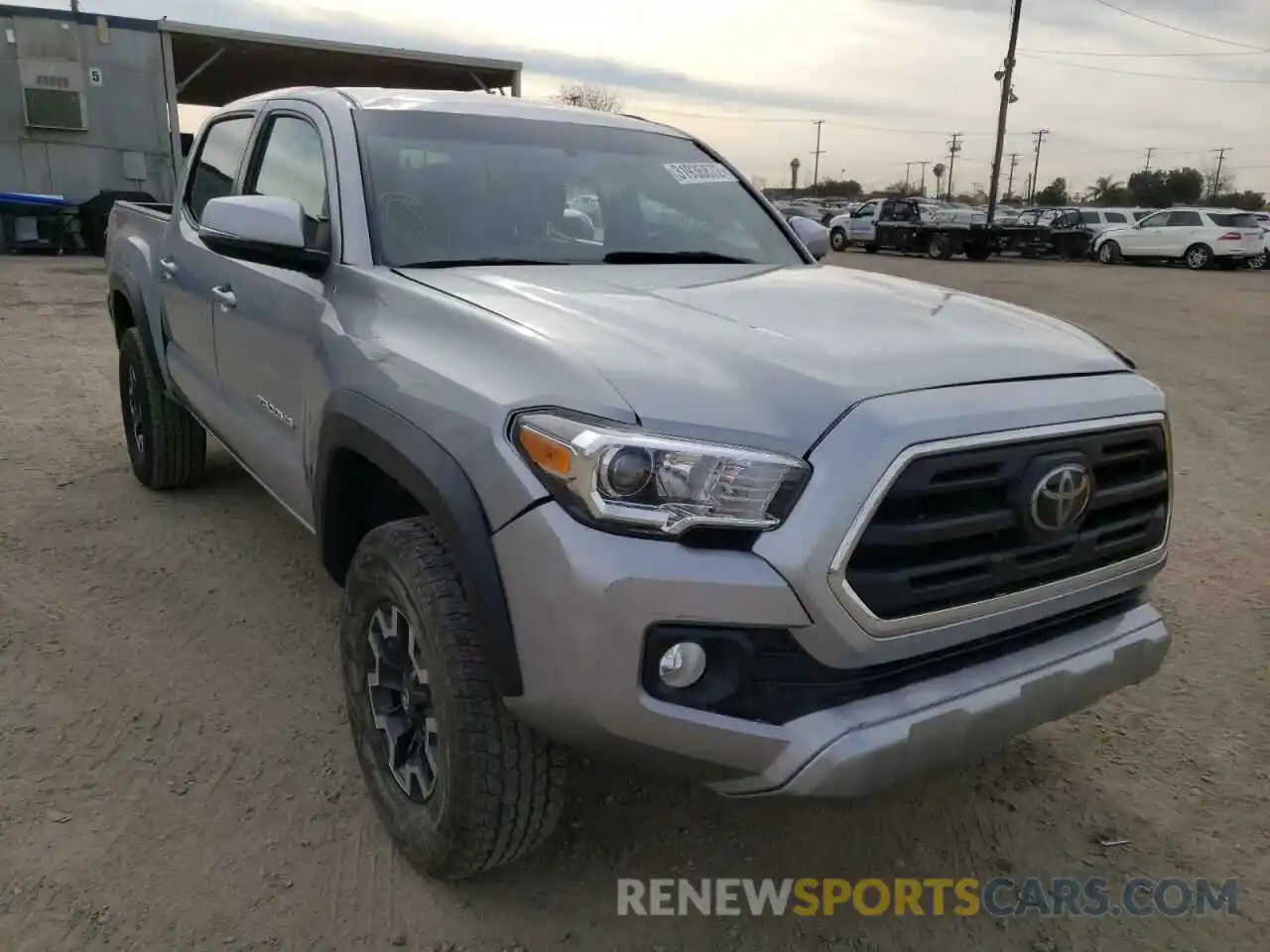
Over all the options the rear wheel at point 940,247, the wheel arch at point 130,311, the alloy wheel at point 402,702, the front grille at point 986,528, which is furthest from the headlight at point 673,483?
the rear wheel at point 940,247

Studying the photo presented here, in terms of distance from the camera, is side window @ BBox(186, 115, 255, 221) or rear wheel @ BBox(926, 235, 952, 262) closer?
side window @ BBox(186, 115, 255, 221)

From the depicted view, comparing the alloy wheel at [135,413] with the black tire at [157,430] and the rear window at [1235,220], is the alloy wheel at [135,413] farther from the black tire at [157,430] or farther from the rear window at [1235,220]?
the rear window at [1235,220]

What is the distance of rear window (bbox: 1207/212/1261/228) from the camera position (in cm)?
2384

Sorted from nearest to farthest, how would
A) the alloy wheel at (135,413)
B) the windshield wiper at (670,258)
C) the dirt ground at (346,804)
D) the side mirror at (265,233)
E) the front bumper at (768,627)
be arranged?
the front bumper at (768,627) < the dirt ground at (346,804) < the side mirror at (265,233) < the windshield wiper at (670,258) < the alloy wheel at (135,413)

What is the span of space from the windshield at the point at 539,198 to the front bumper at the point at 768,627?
51.4 inches

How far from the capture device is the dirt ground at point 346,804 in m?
2.29

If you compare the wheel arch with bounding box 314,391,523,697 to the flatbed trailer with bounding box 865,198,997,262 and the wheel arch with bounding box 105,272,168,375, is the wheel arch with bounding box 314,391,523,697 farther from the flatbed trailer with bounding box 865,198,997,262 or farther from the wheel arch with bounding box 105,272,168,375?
the flatbed trailer with bounding box 865,198,997,262

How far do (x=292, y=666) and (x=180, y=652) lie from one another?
1.35ft

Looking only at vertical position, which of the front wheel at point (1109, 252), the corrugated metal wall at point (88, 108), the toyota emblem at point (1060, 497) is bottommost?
the front wheel at point (1109, 252)

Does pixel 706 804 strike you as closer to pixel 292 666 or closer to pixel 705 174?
pixel 292 666

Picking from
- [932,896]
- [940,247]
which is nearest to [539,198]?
[932,896]

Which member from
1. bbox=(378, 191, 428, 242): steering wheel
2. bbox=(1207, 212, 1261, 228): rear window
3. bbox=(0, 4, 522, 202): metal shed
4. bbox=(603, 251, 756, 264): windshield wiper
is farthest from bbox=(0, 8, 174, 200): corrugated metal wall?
bbox=(1207, 212, 1261, 228): rear window

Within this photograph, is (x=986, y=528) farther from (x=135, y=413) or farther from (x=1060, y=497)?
(x=135, y=413)

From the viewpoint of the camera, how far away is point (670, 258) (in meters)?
3.19
